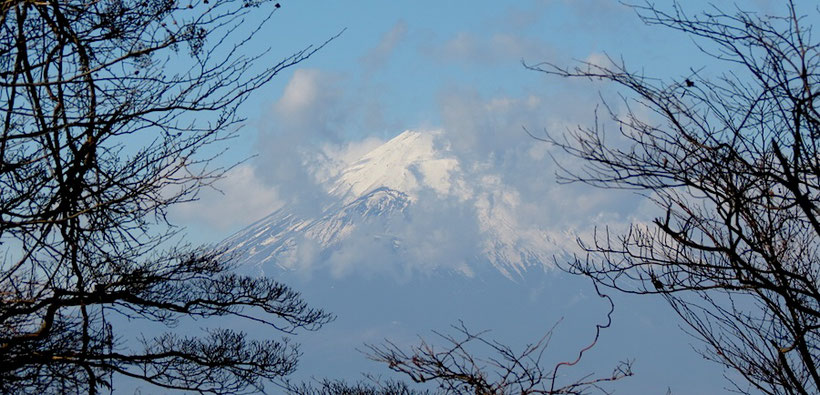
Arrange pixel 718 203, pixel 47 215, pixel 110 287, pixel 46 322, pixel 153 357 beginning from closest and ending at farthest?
pixel 718 203 < pixel 47 215 < pixel 46 322 < pixel 110 287 < pixel 153 357

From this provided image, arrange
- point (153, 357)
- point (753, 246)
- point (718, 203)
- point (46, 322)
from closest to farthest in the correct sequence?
point (718, 203)
point (753, 246)
point (46, 322)
point (153, 357)

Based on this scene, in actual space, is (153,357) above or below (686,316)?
above

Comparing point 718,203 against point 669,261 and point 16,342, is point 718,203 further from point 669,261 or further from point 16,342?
point 16,342

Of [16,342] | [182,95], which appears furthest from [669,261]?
[16,342]

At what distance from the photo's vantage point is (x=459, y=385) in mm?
3809

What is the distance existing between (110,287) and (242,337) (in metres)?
3.43

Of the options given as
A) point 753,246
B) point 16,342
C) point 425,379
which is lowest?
point 425,379

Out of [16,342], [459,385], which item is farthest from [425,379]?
[16,342]

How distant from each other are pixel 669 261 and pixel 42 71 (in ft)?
12.7

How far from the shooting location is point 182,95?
508 centimetres

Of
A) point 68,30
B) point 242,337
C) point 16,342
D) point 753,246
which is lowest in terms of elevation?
point 753,246

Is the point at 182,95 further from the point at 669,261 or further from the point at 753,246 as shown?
the point at 753,246

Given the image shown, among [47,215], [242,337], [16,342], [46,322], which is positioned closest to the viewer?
[47,215]

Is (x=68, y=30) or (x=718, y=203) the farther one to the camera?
(x=68, y=30)
